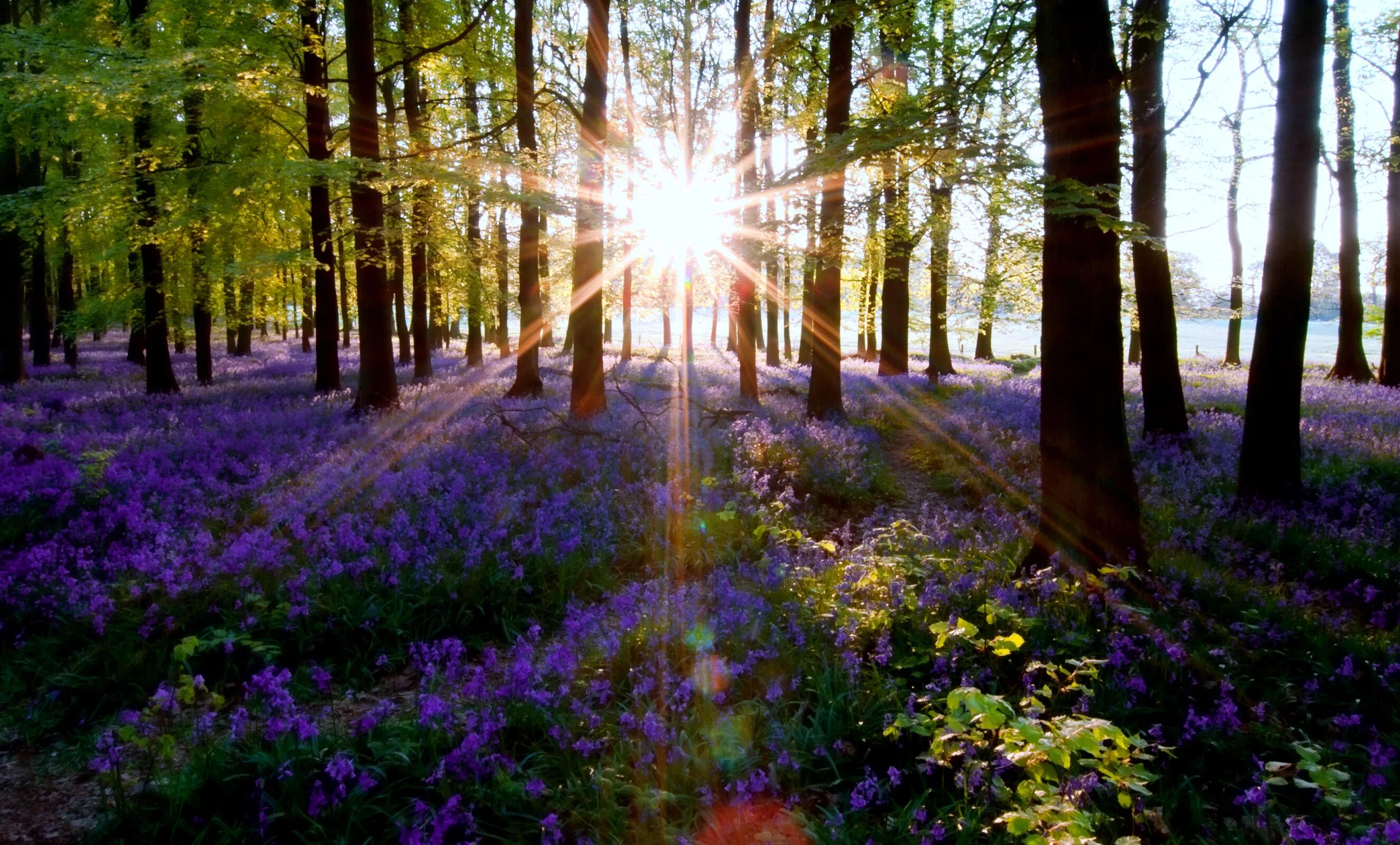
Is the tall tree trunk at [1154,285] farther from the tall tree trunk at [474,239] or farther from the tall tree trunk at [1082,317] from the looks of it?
the tall tree trunk at [474,239]

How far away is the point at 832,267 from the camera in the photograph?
481 inches

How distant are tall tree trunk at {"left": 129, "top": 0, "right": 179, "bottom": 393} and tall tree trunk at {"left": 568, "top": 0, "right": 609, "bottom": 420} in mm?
8690

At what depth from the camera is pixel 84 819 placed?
11.5 feet

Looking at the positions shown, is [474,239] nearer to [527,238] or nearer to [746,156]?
[527,238]

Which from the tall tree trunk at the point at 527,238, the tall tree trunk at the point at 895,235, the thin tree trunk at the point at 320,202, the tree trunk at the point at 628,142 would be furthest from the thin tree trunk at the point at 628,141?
the thin tree trunk at the point at 320,202

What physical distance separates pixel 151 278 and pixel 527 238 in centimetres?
788

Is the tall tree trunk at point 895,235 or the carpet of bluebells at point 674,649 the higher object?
the tall tree trunk at point 895,235

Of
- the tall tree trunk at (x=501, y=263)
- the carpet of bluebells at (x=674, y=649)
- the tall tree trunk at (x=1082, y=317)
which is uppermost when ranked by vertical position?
the tall tree trunk at (x=501, y=263)

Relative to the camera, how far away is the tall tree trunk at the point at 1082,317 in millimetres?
5344

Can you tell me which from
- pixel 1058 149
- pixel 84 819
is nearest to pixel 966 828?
pixel 84 819

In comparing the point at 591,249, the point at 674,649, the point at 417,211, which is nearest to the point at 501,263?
the point at 417,211

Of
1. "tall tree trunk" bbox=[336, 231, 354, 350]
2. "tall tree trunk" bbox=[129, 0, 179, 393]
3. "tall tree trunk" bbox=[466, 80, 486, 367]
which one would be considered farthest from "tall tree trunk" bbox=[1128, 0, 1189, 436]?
"tall tree trunk" bbox=[129, 0, 179, 393]

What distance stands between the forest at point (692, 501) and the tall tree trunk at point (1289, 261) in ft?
0.13

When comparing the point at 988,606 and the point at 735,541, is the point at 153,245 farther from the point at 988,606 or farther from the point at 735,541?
the point at 988,606
